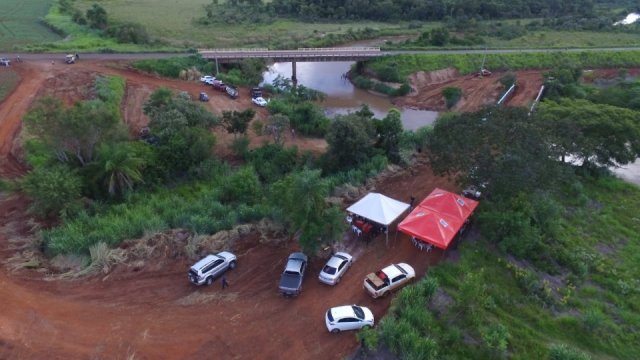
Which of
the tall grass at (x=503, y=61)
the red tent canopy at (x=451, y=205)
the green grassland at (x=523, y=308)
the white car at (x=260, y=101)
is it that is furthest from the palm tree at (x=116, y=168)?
the tall grass at (x=503, y=61)

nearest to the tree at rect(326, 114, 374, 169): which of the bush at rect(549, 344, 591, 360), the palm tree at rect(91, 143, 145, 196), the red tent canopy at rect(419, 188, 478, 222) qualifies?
the red tent canopy at rect(419, 188, 478, 222)

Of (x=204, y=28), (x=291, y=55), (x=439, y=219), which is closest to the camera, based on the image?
(x=439, y=219)

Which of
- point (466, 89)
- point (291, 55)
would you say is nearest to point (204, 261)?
point (291, 55)

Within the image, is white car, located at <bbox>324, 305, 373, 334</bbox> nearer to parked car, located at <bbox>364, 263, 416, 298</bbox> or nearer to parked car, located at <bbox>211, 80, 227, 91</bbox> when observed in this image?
parked car, located at <bbox>364, 263, 416, 298</bbox>

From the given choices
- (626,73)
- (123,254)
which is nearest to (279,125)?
(123,254)

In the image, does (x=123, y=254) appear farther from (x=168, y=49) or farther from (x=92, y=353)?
(x=168, y=49)

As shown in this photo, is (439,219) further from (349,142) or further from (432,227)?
(349,142)
